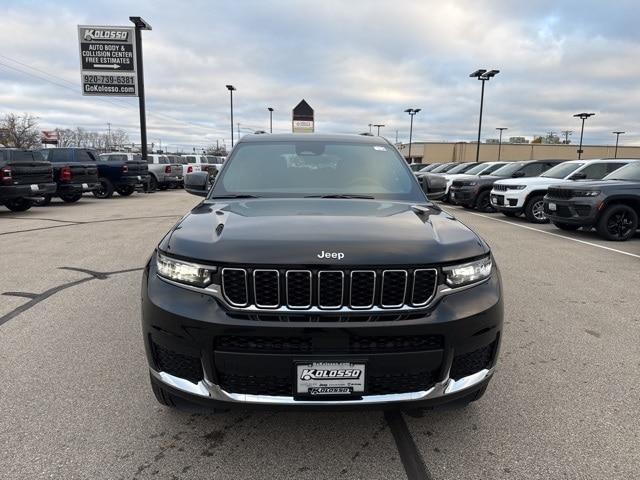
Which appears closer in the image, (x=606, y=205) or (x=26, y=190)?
(x=606, y=205)

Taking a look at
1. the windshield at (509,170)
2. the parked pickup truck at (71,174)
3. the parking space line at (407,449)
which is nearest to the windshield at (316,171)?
the parking space line at (407,449)

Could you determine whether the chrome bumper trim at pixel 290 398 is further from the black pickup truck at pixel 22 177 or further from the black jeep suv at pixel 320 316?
the black pickup truck at pixel 22 177

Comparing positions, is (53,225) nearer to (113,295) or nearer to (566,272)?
(113,295)

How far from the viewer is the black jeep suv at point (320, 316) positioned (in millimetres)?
2213

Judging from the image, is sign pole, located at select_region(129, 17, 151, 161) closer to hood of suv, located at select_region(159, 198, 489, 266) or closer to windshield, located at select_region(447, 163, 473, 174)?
windshield, located at select_region(447, 163, 473, 174)

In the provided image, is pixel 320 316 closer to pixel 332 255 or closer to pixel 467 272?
pixel 332 255

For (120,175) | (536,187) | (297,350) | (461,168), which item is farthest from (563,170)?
(120,175)

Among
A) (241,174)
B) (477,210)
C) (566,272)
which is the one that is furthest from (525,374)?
(477,210)

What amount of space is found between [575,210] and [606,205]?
56 centimetres

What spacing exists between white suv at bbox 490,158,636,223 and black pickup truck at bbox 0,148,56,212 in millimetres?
13127

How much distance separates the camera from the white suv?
485 inches

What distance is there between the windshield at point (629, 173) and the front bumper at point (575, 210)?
1.17 metres

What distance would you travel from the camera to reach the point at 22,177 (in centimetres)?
1343

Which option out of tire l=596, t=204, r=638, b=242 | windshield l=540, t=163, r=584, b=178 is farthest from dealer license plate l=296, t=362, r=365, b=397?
windshield l=540, t=163, r=584, b=178
